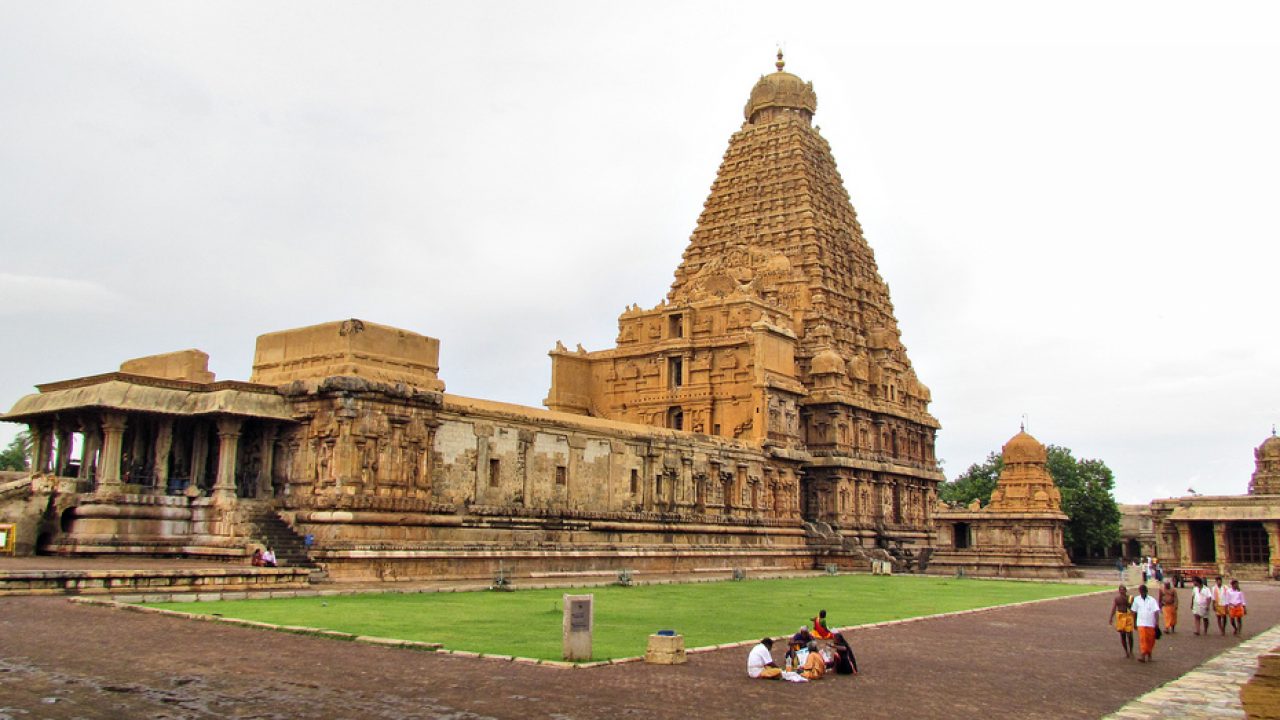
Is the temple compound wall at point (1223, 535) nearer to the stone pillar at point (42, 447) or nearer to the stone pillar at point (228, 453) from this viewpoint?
the stone pillar at point (228, 453)

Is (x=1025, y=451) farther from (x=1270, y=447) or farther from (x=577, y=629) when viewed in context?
(x=577, y=629)

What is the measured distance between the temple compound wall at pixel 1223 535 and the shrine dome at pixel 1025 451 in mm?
10876

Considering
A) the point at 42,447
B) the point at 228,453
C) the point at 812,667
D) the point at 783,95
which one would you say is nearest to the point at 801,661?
the point at 812,667

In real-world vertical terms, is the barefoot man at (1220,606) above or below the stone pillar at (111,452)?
below

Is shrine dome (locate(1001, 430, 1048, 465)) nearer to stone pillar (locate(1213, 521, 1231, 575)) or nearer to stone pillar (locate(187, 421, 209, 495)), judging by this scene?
stone pillar (locate(1213, 521, 1231, 575))

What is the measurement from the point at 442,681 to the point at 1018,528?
4658 cm

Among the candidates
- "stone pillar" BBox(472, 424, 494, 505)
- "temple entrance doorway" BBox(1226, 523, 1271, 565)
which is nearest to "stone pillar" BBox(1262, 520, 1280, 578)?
"temple entrance doorway" BBox(1226, 523, 1271, 565)

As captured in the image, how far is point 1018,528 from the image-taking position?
54.4 meters

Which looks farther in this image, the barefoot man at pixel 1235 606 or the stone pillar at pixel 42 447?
the stone pillar at pixel 42 447

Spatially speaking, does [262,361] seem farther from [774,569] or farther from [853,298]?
[853,298]

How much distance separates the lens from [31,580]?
2166 centimetres

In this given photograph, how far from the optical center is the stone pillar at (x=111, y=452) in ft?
97.2

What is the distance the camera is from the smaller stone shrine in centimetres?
5366

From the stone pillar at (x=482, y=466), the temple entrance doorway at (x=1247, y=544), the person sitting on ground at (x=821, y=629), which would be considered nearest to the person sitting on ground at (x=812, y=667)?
the person sitting on ground at (x=821, y=629)
